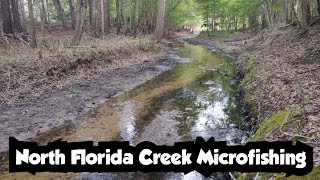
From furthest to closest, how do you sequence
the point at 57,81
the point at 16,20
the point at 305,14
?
the point at 16,20
the point at 305,14
the point at 57,81

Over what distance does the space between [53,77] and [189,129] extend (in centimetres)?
707

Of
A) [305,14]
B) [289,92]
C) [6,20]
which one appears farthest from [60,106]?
[305,14]

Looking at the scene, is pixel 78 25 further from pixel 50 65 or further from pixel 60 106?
pixel 60 106


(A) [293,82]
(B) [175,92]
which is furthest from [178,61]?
(A) [293,82]

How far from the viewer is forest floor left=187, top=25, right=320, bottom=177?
5.93 metres

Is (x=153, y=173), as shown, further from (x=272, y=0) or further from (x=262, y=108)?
(x=272, y=0)

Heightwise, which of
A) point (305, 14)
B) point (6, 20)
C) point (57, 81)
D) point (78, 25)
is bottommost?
point (57, 81)

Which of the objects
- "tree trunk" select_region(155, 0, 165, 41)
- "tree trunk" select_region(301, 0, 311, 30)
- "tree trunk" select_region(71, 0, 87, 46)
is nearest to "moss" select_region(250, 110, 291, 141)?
"tree trunk" select_region(301, 0, 311, 30)

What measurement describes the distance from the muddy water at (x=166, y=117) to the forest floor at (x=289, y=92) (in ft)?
2.77

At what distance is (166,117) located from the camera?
9.91 metres

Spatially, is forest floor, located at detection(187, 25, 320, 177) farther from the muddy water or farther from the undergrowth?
the undergrowth

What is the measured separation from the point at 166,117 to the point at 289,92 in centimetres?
365

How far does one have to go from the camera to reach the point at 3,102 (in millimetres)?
10508

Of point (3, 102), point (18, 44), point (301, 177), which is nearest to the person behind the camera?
point (301, 177)
